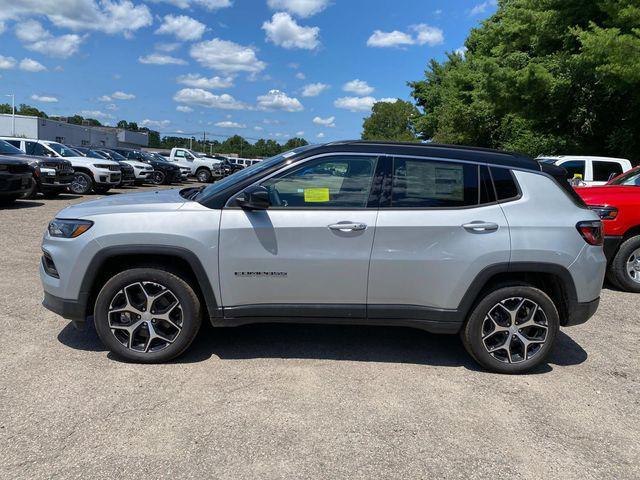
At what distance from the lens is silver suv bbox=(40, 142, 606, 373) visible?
3.71 metres

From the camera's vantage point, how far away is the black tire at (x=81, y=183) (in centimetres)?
1666

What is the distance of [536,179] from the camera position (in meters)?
3.91

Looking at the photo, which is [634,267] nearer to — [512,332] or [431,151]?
[512,332]

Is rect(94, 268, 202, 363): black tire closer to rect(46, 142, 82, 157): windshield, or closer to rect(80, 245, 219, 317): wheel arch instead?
rect(80, 245, 219, 317): wheel arch

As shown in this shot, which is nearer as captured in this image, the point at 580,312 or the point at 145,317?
the point at 145,317

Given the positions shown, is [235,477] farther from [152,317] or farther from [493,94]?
[493,94]

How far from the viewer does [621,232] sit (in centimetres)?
641

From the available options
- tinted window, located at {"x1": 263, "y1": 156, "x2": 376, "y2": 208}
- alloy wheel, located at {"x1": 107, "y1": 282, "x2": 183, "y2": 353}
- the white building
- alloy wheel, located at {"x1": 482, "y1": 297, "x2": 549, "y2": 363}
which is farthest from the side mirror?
the white building

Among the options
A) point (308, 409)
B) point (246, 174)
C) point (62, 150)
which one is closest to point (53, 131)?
point (62, 150)

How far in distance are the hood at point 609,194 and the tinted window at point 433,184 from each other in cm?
366

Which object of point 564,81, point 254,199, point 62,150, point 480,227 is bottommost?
point 480,227

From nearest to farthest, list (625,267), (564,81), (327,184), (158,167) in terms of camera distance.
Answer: (327,184) → (625,267) → (564,81) → (158,167)

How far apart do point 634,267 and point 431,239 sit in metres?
4.39

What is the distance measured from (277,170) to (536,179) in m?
2.04
